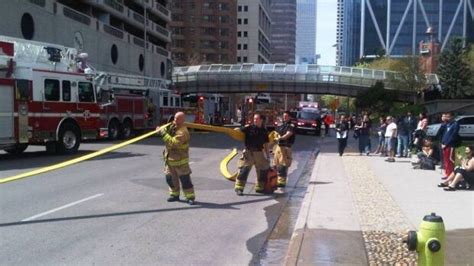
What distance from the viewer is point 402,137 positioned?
2252cm

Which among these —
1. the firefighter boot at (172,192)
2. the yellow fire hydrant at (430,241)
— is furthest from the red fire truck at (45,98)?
the yellow fire hydrant at (430,241)

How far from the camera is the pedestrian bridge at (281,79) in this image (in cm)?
6944

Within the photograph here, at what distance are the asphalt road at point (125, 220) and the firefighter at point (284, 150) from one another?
0.92 meters

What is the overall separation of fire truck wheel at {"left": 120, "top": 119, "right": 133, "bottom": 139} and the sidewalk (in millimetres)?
16646

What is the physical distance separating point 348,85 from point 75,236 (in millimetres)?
63870

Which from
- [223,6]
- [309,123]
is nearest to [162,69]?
[309,123]

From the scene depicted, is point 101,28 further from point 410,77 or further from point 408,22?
point 408,22

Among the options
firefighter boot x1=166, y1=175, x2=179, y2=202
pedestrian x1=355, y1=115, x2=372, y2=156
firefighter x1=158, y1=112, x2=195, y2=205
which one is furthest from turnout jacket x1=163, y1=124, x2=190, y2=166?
pedestrian x1=355, y1=115, x2=372, y2=156

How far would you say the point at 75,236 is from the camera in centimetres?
799

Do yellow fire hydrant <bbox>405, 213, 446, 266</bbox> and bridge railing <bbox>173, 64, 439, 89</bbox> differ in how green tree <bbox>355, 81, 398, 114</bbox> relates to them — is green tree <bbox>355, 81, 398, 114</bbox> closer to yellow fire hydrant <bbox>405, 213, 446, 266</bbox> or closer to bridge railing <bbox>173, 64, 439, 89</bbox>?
bridge railing <bbox>173, 64, 439, 89</bbox>

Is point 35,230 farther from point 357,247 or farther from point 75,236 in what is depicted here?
point 357,247

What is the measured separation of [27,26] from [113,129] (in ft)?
58.5

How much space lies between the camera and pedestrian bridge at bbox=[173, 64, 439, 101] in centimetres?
6944

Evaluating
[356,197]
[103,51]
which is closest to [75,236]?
[356,197]
